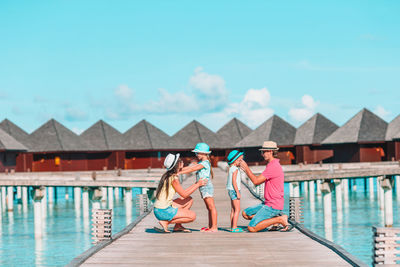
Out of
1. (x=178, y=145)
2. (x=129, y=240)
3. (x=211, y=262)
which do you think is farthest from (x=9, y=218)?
(x=211, y=262)

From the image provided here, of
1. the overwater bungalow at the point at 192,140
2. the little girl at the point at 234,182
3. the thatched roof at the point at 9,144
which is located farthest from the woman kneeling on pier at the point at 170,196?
the overwater bungalow at the point at 192,140

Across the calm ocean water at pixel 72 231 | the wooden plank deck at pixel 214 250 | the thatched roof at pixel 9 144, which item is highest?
the thatched roof at pixel 9 144

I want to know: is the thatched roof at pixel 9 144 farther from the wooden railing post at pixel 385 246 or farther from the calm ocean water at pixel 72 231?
the wooden railing post at pixel 385 246

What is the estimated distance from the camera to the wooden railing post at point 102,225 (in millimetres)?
10273

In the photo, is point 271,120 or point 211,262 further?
point 271,120

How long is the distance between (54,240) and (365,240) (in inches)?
543

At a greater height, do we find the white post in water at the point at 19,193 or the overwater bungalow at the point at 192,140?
the overwater bungalow at the point at 192,140

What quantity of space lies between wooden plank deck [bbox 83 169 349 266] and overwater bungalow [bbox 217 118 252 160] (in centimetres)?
5441

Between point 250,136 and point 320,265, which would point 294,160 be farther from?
point 320,265

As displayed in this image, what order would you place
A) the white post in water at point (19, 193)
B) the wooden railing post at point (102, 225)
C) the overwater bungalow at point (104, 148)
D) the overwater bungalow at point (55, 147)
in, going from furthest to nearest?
the overwater bungalow at point (104, 148) < the overwater bungalow at point (55, 147) < the white post in water at point (19, 193) < the wooden railing post at point (102, 225)

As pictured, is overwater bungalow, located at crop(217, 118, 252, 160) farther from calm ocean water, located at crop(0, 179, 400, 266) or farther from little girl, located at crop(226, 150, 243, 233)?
little girl, located at crop(226, 150, 243, 233)

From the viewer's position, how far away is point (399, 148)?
54344 mm

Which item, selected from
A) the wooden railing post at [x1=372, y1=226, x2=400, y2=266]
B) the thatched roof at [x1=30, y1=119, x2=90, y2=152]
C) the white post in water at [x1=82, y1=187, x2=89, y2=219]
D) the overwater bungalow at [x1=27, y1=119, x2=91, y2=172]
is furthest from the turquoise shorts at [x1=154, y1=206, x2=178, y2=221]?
the overwater bungalow at [x1=27, y1=119, x2=91, y2=172]

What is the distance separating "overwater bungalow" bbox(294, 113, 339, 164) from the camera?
6106 cm
